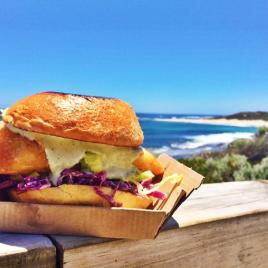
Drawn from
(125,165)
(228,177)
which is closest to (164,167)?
(125,165)

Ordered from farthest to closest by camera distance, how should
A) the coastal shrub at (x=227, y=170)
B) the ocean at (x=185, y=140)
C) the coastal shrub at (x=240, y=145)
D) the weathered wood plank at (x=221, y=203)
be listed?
the ocean at (x=185, y=140) < the coastal shrub at (x=240, y=145) < the coastal shrub at (x=227, y=170) < the weathered wood plank at (x=221, y=203)

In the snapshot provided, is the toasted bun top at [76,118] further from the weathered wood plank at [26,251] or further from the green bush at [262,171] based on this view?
the green bush at [262,171]

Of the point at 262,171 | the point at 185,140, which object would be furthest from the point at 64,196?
the point at 185,140

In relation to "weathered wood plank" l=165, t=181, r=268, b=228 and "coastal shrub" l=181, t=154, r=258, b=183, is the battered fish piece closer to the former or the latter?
"weathered wood plank" l=165, t=181, r=268, b=228

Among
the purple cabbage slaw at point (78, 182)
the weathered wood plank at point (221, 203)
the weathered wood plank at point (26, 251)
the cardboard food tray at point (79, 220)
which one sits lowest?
the weathered wood plank at point (26, 251)

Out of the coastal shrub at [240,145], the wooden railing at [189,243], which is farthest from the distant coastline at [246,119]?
the wooden railing at [189,243]

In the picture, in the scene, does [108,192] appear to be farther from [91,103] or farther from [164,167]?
[164,167]
